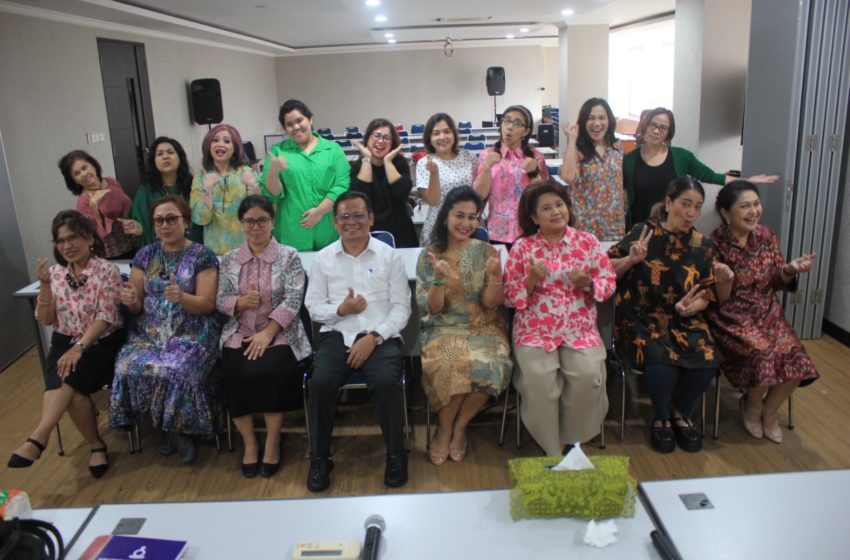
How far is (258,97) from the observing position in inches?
554

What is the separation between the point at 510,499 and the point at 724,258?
6.94ft

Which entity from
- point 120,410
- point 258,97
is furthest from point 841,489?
point 258,97

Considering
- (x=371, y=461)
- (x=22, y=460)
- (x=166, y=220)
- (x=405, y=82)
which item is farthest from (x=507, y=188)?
(x=405, y=82)

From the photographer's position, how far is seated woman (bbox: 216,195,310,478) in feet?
10.1

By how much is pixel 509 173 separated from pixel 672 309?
124cm

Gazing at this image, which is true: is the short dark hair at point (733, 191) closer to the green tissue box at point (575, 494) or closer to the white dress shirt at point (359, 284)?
the white dress shirt at point (359, 284)

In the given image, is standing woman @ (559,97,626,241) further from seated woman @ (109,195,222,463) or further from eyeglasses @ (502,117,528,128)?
seated woman @ (109,195,222,463)

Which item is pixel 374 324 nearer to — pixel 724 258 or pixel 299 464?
pixel 299 464

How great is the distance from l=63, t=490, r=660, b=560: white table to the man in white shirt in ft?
3.90

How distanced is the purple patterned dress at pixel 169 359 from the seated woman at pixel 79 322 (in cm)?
13

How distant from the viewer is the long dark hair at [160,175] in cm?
382

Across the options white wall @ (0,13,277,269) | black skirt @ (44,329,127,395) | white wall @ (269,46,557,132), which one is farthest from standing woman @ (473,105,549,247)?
white wall @ (269,46,557,132)

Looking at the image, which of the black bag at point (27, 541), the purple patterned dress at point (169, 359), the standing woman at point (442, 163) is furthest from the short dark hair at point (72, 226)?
the black bag at point (27, 541)

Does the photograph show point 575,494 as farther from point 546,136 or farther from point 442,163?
point 546,136
